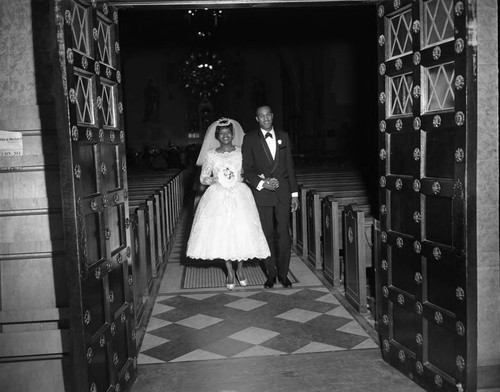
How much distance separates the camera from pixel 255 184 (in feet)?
18.0

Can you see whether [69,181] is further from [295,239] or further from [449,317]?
[295,239]

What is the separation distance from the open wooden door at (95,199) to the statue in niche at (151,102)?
2247 centimetres

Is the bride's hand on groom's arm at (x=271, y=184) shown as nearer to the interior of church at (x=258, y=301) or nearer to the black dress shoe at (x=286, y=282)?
the interior of church at (x=258, y=301)

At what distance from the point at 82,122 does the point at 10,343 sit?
137 cm

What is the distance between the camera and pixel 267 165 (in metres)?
5.55

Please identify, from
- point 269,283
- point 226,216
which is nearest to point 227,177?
point 226,216

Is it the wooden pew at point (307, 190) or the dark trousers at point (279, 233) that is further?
the wooden pew at point (307, 190)

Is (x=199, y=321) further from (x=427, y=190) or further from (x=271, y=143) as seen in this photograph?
(x=427, y=190)

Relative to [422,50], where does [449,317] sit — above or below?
below

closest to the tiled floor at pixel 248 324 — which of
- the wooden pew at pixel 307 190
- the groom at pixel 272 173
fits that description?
the groom at pixel 272 173

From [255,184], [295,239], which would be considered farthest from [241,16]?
[255,184]

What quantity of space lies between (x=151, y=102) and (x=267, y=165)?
20.7 metres

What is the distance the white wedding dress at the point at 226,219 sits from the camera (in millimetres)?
5664

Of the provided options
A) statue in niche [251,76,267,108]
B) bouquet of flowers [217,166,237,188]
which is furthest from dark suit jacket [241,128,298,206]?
statue in niche [251,76,267,108]
